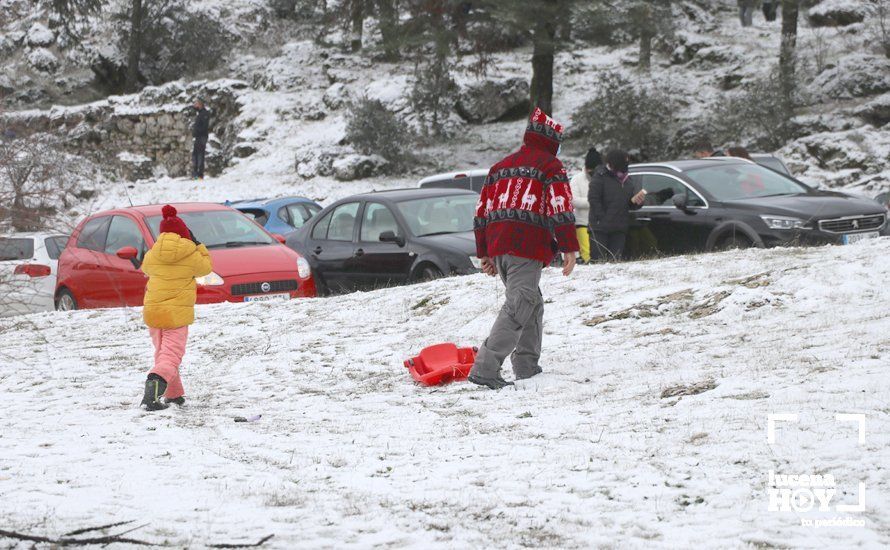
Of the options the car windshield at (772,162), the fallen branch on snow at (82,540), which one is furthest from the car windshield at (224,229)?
the car windshield at (772,162)

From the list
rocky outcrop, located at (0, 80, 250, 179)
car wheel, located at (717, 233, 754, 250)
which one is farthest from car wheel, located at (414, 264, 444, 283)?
rocky outcrop, located at (0, 80, 250, 179)

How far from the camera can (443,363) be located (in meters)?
9.20

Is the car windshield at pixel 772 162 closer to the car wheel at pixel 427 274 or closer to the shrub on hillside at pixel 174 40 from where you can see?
the car wheel at pixel 427 274

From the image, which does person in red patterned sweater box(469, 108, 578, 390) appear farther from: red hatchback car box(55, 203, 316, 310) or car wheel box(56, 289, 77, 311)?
car wheel box(56, 289, 77, 311)

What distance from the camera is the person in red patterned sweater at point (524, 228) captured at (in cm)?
820

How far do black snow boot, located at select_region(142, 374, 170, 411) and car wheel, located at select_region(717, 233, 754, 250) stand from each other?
294 inches

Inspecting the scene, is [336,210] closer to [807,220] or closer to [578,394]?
[807,220]

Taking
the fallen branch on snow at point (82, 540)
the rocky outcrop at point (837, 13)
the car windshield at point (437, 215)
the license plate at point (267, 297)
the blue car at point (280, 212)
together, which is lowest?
the license plate at point (267, 297)

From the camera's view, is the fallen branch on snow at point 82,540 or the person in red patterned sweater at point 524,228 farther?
the person in red patterned sweater at point 524,228

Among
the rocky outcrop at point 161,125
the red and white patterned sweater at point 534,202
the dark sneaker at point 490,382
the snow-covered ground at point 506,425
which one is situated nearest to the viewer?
the snow-covered ground at point 506,425

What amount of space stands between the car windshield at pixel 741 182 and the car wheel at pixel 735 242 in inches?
19.8

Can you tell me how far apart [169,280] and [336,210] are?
6623mm

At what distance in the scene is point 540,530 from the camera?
515 cm

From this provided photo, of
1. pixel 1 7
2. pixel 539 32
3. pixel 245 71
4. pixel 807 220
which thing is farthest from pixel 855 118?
pixel 1 7
